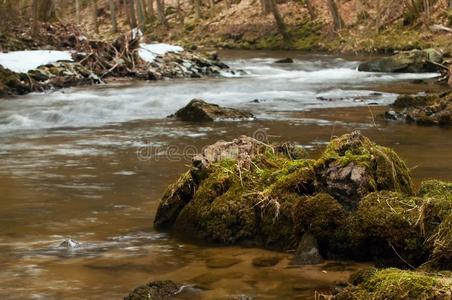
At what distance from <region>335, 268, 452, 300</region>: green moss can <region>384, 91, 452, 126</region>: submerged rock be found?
943 cm

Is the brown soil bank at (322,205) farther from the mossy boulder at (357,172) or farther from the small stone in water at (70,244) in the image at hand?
the small stone in water at (70,244)

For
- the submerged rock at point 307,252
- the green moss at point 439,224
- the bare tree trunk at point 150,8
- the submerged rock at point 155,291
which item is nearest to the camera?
the submerged rock at point 155,291

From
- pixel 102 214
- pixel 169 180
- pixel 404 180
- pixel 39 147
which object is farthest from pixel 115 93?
pixel 404 180

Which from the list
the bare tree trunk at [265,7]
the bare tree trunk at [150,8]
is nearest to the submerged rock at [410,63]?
the bare tree trunk at [265,7]

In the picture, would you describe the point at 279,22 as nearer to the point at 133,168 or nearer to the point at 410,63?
the point at 410,63

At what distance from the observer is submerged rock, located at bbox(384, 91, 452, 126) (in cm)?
1311

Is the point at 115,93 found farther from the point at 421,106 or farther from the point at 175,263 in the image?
the point at 175,263

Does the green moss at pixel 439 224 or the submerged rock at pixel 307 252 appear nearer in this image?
the green moss at pixel 439 224

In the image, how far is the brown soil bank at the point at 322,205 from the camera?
4.91 metres

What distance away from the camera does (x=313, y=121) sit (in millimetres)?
13914

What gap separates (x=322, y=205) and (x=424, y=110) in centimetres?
920

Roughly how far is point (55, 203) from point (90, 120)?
773 cm

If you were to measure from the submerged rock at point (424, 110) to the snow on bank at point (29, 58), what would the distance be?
1120cm

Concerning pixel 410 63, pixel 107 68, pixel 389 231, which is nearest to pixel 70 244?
pixel 389 231
